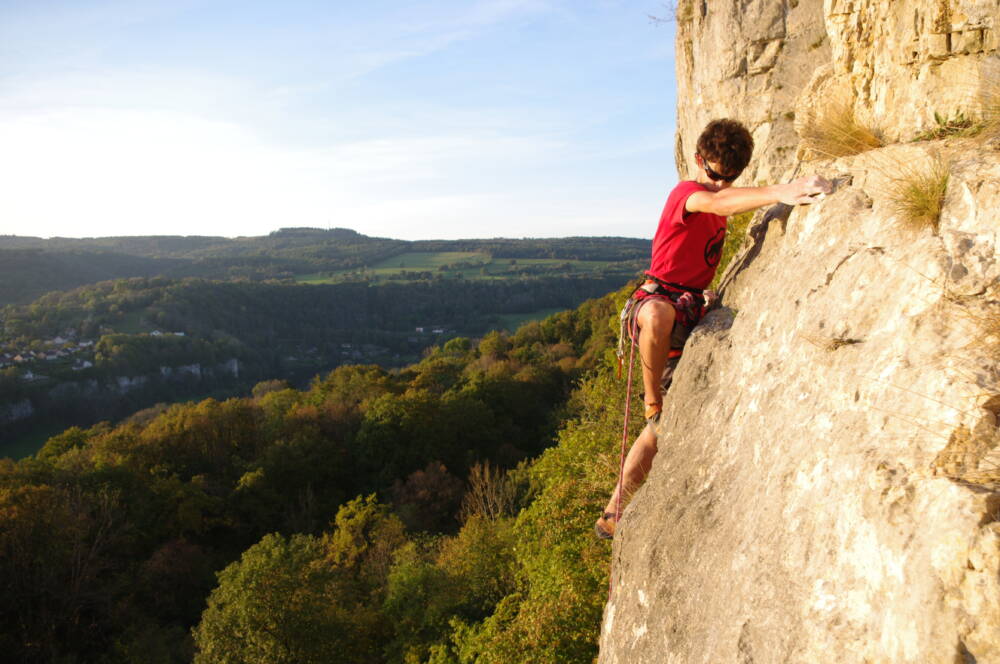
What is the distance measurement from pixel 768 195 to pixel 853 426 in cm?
202

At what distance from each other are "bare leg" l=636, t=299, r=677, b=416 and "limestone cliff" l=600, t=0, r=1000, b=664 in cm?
26

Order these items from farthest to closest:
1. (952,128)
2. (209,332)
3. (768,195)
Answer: (209,332) < (768,195) < (952,128)

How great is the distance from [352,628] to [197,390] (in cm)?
7541

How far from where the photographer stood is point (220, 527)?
112 ft

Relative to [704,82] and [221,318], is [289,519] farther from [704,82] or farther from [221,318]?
[221,318]

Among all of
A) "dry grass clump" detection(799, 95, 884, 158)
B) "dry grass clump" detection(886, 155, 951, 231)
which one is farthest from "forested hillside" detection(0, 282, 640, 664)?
"dry grass clump" detection(886, 155, 951, 231)

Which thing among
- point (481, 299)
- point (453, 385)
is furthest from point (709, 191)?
point (481, 299)

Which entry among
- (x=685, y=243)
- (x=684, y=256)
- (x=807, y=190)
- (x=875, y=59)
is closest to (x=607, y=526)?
(x=684, y=256)

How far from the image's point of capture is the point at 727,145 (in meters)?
4.84

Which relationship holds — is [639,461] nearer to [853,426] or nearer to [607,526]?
[607,526]

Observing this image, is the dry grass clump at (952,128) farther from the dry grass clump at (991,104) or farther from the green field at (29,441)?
the green field at (29,441)

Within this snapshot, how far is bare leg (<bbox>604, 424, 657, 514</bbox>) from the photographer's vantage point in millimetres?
5676

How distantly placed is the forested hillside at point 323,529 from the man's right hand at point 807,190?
350 inches

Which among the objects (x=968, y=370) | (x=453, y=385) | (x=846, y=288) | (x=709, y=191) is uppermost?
(x=709, y=191)
